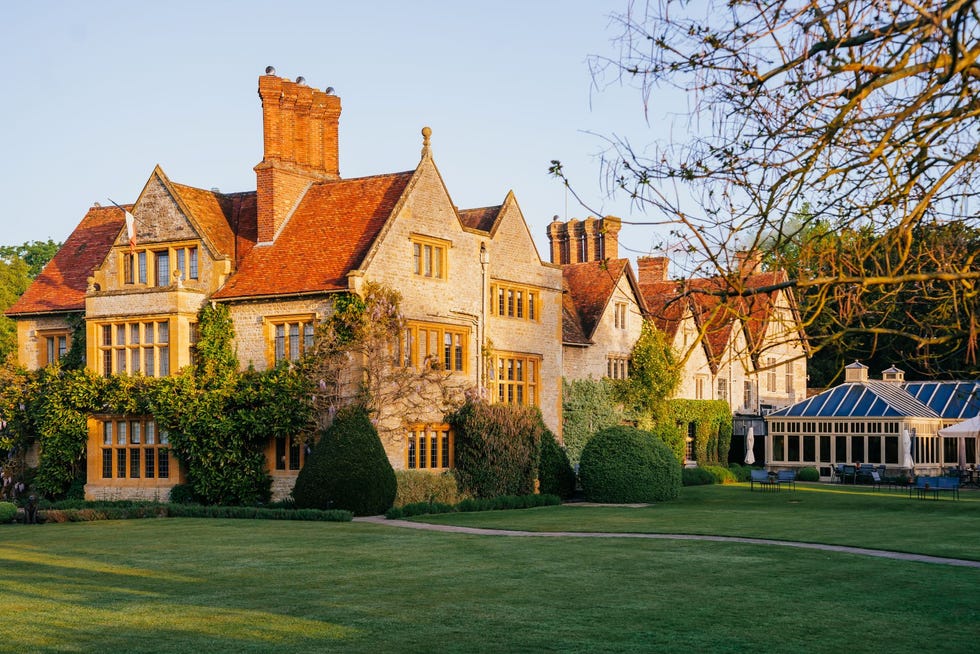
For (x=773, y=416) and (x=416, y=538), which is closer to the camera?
(x=416, y=538)

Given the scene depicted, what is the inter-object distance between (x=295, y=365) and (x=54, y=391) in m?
7.54

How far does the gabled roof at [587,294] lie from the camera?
44.5 meters

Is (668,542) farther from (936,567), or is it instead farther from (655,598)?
(655,598)

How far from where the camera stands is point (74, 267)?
129 ft

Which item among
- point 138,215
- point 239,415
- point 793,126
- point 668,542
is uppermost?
point 138,215

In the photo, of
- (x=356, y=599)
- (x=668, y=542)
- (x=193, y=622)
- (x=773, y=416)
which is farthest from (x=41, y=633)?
(x=773, y=416)

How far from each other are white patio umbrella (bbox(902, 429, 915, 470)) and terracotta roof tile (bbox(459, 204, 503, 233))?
21166 mm

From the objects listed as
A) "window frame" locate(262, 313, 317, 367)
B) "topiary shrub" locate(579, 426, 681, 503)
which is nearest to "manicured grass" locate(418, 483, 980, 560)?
"topiary shrub" locate(579, 426, 681, 503)

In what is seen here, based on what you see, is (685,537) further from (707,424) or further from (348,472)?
(707,424)

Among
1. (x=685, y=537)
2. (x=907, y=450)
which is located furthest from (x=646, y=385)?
(x=685, y=537)

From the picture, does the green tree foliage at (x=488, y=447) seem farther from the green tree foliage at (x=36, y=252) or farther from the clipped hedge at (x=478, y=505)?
the green tree foliage at (x=36, y=252)

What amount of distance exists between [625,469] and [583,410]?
21.4ft

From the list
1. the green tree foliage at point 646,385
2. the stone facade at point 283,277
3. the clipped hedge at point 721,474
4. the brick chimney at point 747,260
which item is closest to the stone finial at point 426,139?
the stone facade at point 283,277

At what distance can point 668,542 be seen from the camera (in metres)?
23.3
